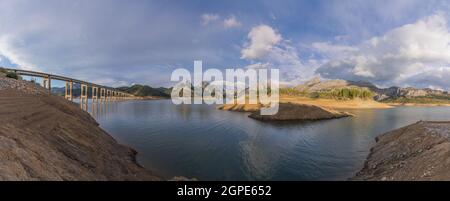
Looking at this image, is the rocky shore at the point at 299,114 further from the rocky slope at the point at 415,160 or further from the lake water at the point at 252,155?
the rocky slope at the point at 415,160

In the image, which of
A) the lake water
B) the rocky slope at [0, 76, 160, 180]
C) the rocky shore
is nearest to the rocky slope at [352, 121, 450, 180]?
the lake water

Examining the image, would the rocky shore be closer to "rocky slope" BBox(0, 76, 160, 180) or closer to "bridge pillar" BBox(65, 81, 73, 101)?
"rocky slope" BBox(0, 76, 160, 180)

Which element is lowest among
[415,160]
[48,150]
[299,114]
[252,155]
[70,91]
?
[252,155]

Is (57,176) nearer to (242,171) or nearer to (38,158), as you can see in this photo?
(38,158)

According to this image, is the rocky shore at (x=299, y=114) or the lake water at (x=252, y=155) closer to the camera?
the lake water at (x=252, y=155)

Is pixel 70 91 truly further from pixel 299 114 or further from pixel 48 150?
pixel 48 150

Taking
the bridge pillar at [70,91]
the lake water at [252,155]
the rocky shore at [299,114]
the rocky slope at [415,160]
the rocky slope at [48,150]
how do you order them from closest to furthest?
the rocky slope at [48,150], the rocky slope at [415,160], the lake water at [252,155], the rocky shore at [299,114], the bridge pillar at [70,91]

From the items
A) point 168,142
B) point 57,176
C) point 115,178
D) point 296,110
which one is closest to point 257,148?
point 168,142

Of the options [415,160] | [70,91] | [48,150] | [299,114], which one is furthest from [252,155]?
[70,91]

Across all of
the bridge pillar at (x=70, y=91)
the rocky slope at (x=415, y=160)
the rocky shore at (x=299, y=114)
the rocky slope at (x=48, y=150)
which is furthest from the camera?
the bridge pillar at (x=70, y=91)

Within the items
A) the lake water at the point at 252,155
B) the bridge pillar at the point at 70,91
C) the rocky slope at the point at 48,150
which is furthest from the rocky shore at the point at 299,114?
the bridge pillar at the point at 70,91

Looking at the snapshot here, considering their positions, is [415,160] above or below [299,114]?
below
